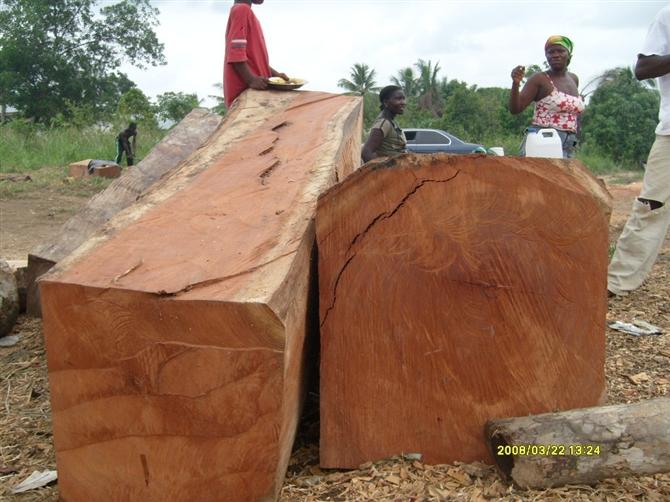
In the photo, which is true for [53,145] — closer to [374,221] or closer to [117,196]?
[117,196]

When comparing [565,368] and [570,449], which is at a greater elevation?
[565,368]

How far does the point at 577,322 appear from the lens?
1.91 m

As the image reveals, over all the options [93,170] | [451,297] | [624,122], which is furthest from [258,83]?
[624,122]

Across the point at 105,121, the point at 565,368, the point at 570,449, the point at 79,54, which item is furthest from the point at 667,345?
the point at 79,54

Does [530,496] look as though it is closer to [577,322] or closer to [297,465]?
[577,322]

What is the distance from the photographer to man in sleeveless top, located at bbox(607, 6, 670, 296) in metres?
3.44

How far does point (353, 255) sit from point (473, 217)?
334 millimetres

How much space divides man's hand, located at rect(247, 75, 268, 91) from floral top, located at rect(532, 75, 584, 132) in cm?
154

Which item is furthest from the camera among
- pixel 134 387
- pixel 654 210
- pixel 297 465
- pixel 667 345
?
pixel 654 210

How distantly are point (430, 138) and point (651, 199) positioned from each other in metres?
10.1

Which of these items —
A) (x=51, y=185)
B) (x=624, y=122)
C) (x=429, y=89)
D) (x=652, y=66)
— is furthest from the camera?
(x=429, y=89)

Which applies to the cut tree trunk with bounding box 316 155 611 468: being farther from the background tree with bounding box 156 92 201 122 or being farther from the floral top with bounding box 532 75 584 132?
the background tree with bounding box 156 92 201 122

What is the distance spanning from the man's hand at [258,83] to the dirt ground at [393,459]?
171cm

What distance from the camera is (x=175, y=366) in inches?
63.0
